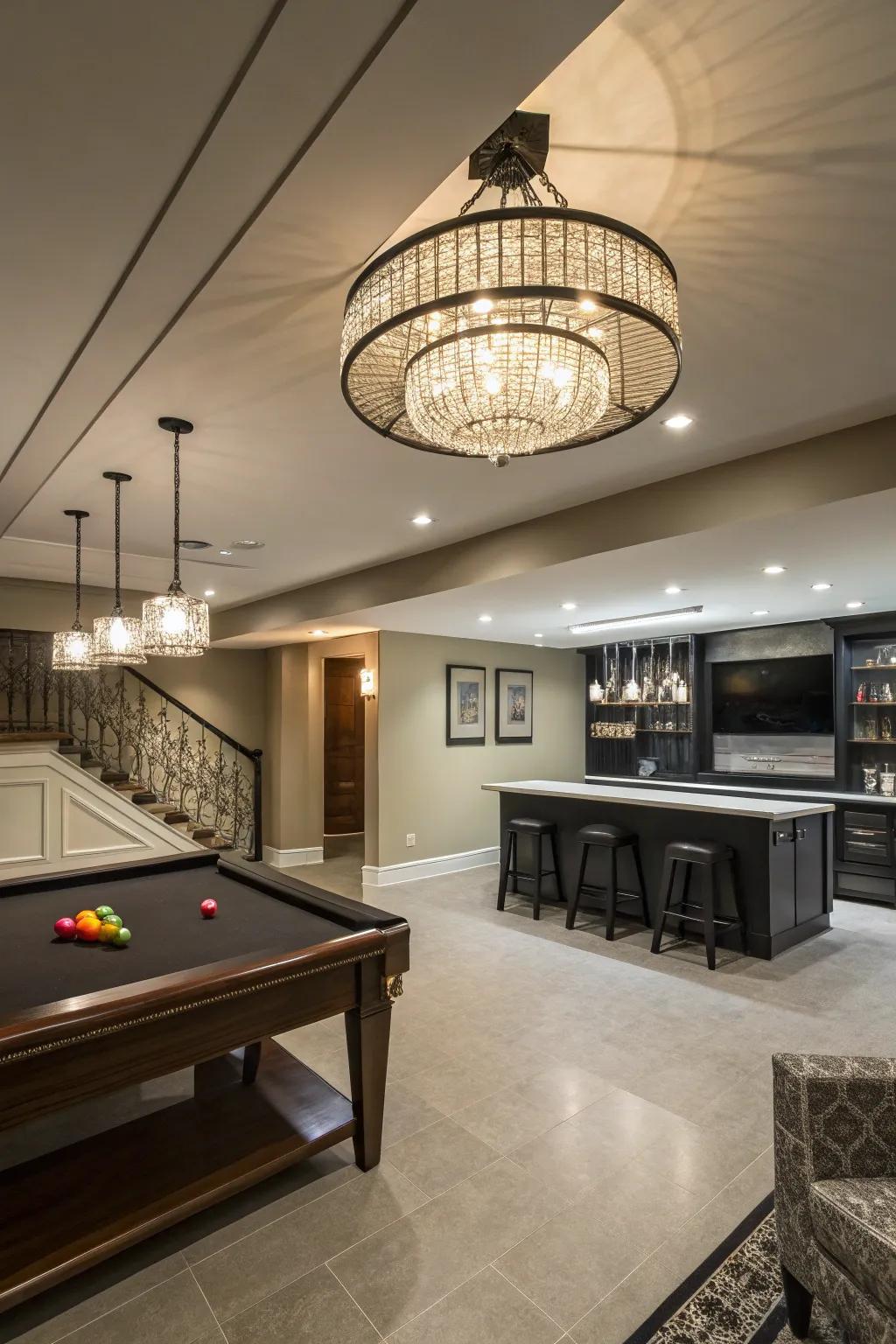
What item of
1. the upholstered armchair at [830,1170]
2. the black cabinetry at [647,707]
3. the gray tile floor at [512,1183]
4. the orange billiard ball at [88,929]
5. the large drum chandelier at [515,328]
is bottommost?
the gray tile floor at [512,1183]

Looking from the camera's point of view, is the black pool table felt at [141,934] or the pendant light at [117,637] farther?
the pendant light at [117,637]

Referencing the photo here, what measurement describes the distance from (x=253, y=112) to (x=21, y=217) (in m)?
0.69

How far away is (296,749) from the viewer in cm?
796

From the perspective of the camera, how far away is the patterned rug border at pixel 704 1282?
1.80 meters

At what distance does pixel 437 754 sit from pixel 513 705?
1284 millimetres

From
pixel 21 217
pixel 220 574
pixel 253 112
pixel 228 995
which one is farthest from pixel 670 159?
pixel 220 574

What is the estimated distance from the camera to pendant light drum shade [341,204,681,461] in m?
1.15

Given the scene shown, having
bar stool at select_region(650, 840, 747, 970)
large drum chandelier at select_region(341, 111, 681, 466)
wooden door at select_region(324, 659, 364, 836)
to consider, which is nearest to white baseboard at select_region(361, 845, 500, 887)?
bar stool at select_region(650, 840, 747, 970)

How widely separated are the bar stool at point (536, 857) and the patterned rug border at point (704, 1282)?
3.35 metres

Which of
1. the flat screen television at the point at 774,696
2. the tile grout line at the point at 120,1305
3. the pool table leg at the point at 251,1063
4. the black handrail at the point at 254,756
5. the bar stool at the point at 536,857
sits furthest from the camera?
the black handrail at the point at 254,756

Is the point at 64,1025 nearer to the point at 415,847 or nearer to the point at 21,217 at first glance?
the point at 21,217

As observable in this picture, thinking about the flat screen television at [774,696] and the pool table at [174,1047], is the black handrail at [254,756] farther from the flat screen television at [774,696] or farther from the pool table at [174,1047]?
the flat screen television at [774,696]

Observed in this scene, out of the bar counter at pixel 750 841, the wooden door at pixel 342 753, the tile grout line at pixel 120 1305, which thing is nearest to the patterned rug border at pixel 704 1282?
the tile grout line at pixel 120 1305

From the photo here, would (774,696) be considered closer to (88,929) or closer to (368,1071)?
(368,1071)
